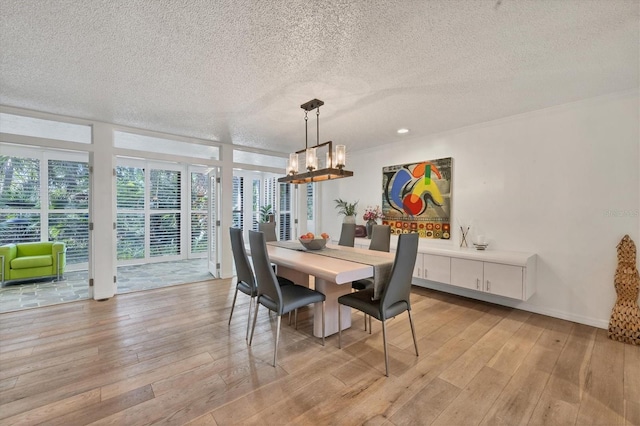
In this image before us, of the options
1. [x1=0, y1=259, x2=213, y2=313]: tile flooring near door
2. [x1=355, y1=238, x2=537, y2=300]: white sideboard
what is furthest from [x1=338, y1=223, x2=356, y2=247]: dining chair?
[x1=0, y1=259, x2=213, y2=313]: tile flooring near door

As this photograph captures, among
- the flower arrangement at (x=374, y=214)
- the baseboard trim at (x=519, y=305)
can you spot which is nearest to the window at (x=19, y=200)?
the flower arrangement at (x=374, y=214)

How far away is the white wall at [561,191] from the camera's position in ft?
9.34

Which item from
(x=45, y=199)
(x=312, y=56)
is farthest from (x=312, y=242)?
(x=45, y=199)

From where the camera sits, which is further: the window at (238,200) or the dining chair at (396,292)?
the window at (238,200)

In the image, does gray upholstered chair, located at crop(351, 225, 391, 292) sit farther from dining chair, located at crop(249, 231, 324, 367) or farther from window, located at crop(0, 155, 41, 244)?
window, located at crop(0, 155, 41, 244)

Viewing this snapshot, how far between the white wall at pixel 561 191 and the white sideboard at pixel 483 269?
0.89 ft

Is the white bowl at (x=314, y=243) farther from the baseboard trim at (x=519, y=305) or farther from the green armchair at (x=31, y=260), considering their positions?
the green armchair at (x=31, y=260)

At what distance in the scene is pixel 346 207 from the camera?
18.0ft

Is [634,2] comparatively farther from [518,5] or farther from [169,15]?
[169,15]

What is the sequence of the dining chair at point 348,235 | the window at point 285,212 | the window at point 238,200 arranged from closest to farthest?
the dining chair at point 348,235 → the window at point 285,212 → the window at point 238,200

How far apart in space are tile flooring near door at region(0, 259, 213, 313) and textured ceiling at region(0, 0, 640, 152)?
2484mm

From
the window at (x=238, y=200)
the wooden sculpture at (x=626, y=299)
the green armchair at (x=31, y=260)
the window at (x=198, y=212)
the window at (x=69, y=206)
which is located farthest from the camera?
the window at (x=238, y=200)

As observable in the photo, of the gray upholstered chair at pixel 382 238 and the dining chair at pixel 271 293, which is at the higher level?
the gray upholstered chair at pixel 382 238

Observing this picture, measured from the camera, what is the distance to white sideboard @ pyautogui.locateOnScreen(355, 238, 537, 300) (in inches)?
121
